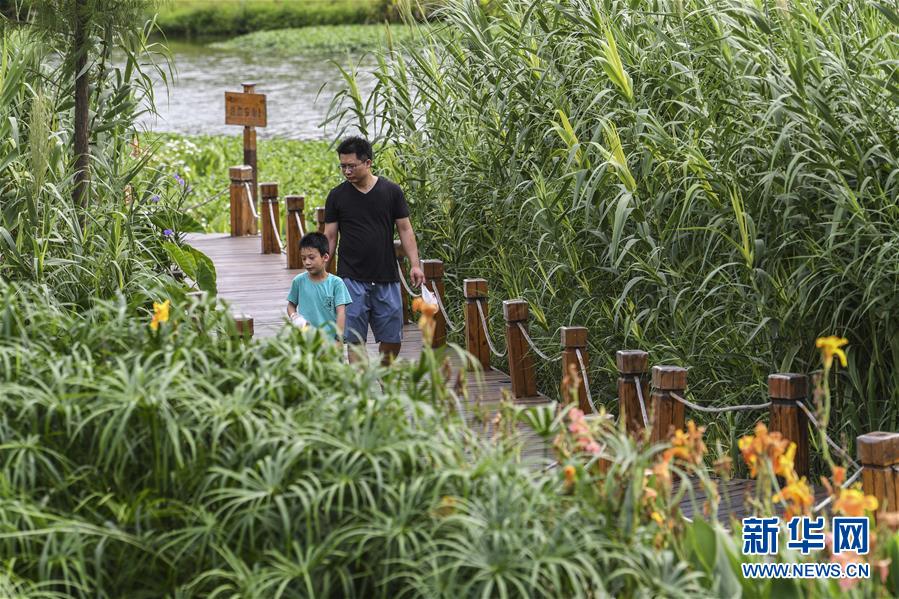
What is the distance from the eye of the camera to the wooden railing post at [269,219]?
1205 cm

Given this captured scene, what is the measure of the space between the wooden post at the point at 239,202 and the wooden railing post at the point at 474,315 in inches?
209

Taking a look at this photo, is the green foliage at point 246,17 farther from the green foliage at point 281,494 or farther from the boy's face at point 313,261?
the green foliage at point 281,494

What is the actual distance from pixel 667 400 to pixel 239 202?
7.77 m

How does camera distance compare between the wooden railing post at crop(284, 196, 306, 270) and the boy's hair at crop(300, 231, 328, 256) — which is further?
Result: the wooden railing post at crop(284, 196, 306, 270)

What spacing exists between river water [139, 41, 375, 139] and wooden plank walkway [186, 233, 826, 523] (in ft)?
25.9

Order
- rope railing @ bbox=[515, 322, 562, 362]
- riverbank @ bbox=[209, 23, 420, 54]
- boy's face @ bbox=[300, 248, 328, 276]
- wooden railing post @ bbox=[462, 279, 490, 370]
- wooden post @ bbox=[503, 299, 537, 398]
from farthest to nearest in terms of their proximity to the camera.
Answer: riverbank @ bbox=[209, 23, 420, 54], wooden railing post @ bbox=[462, 279, 490, 370], wooden post @ bbox=[503, 299, 537, 398], rope railing @ bbox=[515, 322, 562, 362], boy's face @ bbox=[300, 248, 328, 276]

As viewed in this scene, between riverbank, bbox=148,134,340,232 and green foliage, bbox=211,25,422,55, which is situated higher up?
green foliage, bbox=211,25,422,55

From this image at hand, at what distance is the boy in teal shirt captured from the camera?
6.75m

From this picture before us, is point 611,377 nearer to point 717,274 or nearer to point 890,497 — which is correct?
point 717,274

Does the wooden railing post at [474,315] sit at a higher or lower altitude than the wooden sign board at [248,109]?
lower

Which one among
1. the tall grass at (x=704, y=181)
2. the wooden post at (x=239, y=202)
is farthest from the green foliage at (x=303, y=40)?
the tall grass at (x=704, y=181)

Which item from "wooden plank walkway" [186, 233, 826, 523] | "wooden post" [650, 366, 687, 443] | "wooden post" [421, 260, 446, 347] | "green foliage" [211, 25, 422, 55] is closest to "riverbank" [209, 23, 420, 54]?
"green foliage" [211, 25, 422, 55]

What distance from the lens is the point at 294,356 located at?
4250mm

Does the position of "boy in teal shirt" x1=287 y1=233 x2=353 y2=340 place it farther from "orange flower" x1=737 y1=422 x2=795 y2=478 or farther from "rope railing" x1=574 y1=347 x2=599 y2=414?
"orange flower" x1=737 y1=422 x2=795 y2=478
